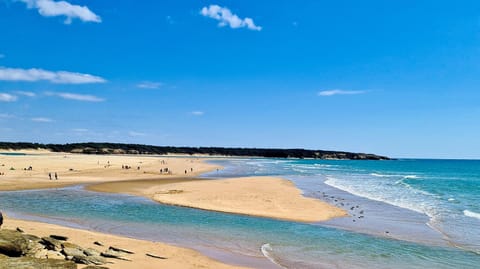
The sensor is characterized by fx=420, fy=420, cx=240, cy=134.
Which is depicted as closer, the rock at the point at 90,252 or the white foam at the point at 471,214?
the rock at the point at 90,252

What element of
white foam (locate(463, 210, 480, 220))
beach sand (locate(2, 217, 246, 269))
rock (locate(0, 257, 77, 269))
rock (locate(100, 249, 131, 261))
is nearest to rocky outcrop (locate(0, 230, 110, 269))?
rock (locate(0, 257, 77, 269))

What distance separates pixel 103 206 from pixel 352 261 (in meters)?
16.5

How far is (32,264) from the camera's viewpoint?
8.73m

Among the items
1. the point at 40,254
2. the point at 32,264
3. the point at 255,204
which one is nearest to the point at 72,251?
the point at 40,254

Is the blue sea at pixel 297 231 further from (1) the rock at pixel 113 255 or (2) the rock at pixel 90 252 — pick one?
(2) the rock at pixel 90 252

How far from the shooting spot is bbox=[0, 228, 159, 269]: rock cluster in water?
8875 mm

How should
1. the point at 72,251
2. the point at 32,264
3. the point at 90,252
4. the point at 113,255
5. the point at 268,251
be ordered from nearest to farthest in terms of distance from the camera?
the point at 32,264 → the point at 72,251 → the point at 90,252 → the point at 113,255 → the point at 268,251

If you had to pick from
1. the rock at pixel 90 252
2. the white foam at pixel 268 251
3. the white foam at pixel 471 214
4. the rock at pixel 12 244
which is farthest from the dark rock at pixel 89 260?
the white foam at pixel 471 214

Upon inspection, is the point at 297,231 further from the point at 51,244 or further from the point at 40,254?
the point at 40,254

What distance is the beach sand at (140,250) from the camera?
11.9m

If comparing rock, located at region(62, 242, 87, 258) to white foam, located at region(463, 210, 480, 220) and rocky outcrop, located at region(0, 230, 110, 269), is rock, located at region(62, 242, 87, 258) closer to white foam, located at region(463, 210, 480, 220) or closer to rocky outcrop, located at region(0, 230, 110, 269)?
rocky outcrop, located at region(0, 230, 110, 269)

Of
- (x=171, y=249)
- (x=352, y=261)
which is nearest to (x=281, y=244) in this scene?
(x=352, y=261)

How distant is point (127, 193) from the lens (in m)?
32.8

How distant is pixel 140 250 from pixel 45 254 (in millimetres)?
2997
